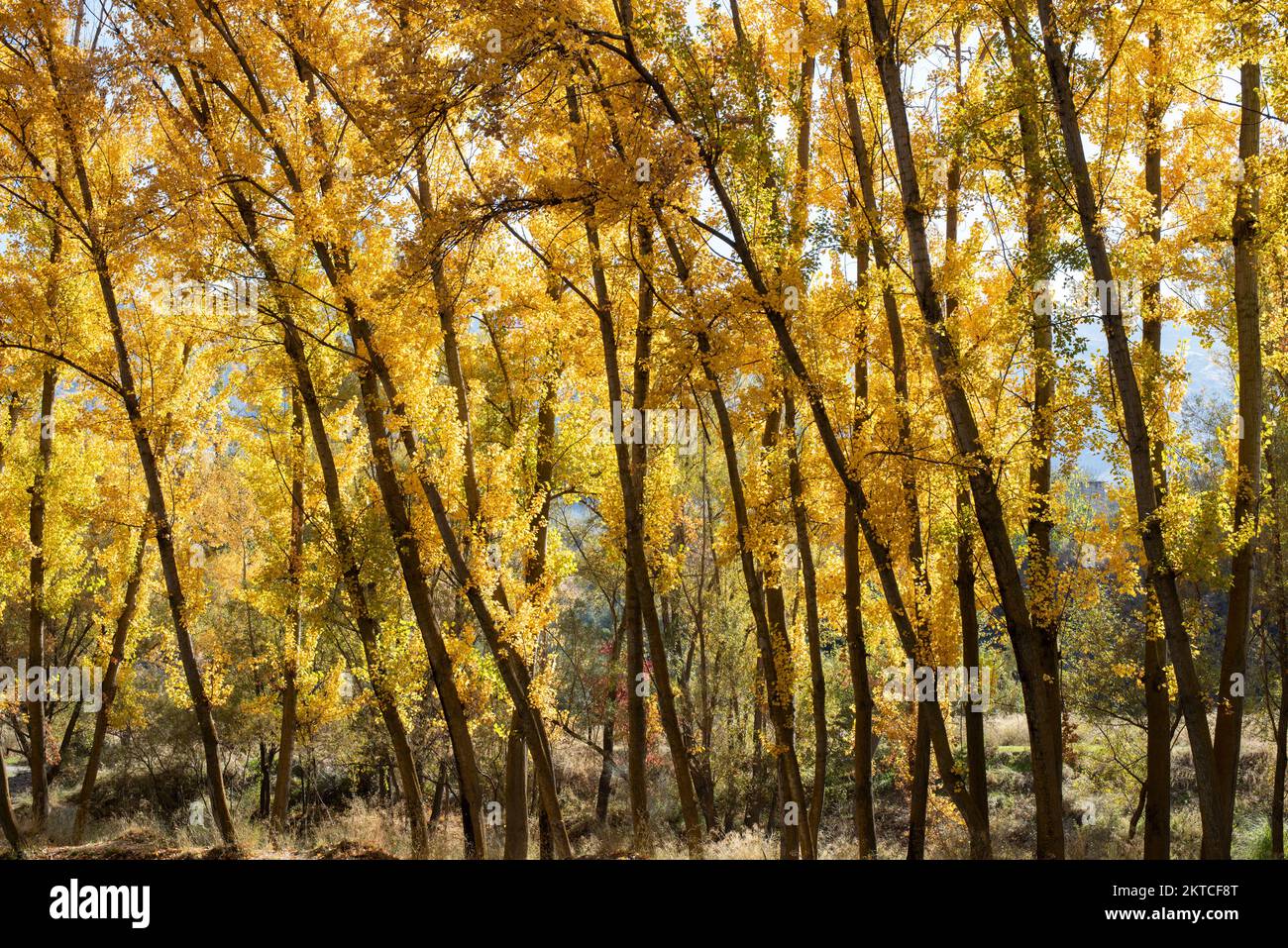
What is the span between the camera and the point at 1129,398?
23.2 ft

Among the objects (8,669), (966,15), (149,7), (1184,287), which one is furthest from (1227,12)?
(8,669)

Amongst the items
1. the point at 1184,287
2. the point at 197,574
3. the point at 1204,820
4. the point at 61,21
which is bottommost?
the point at 1204,820

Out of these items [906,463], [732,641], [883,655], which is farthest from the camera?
[732,641]

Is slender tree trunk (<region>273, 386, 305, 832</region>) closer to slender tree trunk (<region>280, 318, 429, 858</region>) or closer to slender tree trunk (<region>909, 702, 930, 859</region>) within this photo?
slender tree trunk (<region>280, 318, 429, 858</region>)

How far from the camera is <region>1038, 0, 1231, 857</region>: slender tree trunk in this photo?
23.1 ft

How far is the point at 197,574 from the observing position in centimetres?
1470

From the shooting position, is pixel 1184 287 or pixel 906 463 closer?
pixel 906 463

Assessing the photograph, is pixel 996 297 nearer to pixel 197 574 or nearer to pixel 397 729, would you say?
pixel 397 729

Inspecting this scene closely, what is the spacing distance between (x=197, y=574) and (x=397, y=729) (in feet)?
19.4

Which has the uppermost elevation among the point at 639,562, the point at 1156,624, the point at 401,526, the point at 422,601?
the point at 401,526

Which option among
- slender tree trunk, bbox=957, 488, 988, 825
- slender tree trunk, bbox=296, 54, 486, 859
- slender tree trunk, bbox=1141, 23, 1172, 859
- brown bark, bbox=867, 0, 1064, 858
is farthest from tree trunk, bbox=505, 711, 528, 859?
slender tree trunk, bbox=1141, 23, 1172, 859

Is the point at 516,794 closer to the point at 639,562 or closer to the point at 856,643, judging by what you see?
the point at 639,562

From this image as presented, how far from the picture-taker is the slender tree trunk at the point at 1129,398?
23.1 ft

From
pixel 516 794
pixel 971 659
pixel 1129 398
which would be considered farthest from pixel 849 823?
pixel 1129 398
